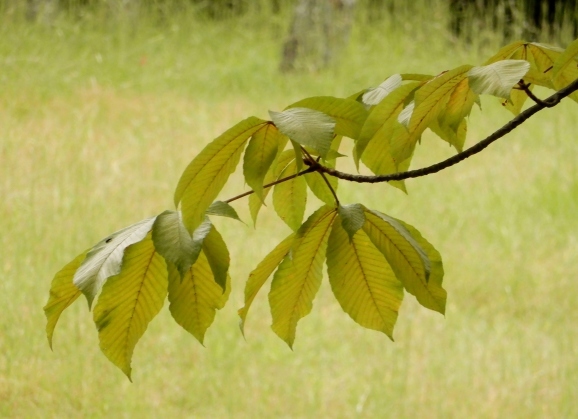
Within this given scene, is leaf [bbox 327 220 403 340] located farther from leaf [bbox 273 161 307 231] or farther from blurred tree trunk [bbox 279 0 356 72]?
blurred tree trunk [bbox 279 0 356 72]

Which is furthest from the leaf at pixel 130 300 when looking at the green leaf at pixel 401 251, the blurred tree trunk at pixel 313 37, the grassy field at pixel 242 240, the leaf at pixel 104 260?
the blurred tree trunk at pixel 313 37

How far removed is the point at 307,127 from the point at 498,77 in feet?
0.30

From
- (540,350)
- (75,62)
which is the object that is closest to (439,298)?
(540,350)

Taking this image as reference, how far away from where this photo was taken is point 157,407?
116cm

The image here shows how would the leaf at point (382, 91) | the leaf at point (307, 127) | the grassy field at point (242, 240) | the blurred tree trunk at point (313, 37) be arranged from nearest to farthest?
1. the leaf at point (307, 127)
2. the leaf at point (382, 91)
3. the grassy field at point (242, 240)
4. the blurred tree trunk at point (313, 37)

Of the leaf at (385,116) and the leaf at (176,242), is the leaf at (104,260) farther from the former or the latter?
the leaf at (385,116)

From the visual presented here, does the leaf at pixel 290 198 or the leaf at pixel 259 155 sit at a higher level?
the leaf at pixel 259 155

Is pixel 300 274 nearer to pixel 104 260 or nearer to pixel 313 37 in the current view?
pixel 104 260

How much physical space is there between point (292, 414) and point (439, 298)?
0.79 metres

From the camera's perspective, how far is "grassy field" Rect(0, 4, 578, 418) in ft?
3.95

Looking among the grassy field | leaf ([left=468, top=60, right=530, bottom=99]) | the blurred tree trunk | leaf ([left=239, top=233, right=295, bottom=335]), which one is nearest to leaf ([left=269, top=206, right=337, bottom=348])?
leaf ([left=239, top=233, right=295, bottom=335])

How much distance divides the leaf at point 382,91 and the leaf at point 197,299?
0.13 meters

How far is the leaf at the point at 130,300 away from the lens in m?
0.40

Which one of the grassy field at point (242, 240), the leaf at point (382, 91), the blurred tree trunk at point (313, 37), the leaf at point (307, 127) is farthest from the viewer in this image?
the blurred tree trunk at point (313, 37)
